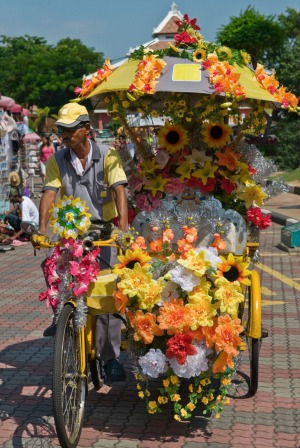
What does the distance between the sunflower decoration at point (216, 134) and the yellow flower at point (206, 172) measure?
15cm

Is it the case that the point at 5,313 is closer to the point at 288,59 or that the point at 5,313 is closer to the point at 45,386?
the point at 45,386

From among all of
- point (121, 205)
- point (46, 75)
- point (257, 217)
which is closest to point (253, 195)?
point (257, 217)

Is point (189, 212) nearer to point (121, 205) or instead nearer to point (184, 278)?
point (121, 205)

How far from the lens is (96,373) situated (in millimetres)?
5883

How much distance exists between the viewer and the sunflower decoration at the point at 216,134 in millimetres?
6324

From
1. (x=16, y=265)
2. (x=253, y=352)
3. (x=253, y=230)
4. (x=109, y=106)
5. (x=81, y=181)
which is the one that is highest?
(x=109, y=106)

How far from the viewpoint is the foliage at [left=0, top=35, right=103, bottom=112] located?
84.1m

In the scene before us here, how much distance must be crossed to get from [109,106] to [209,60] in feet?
3.02

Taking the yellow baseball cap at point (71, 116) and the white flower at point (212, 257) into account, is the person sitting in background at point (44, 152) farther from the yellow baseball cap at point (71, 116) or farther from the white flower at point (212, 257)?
the white flower at point (212, 257)

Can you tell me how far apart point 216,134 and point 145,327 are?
6.12ft

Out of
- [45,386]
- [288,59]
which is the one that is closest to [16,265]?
[45,386]

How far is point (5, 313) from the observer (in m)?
9.12

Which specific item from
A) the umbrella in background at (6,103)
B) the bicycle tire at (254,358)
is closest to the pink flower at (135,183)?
the bicycle tire at (254,358)

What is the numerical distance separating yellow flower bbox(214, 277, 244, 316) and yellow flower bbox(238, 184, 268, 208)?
51.4 inches
